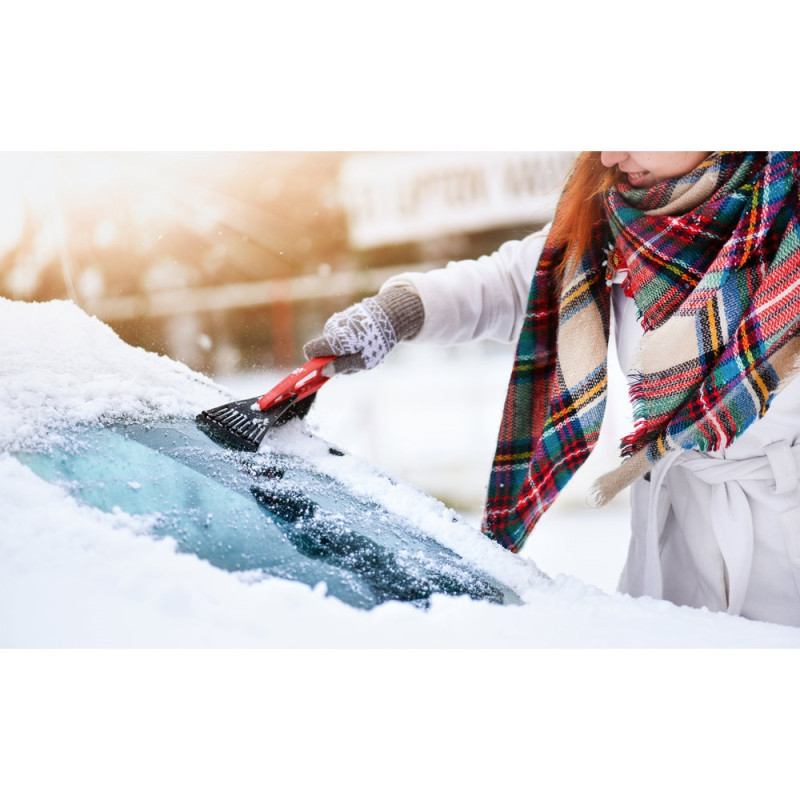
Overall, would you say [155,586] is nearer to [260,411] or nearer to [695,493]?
[260,411]

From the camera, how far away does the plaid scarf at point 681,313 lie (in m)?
0.81

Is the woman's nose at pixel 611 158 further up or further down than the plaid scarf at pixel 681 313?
further up

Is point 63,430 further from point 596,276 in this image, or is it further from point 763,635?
point 763,635

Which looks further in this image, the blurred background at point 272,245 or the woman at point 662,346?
the blurred background at point 272,245

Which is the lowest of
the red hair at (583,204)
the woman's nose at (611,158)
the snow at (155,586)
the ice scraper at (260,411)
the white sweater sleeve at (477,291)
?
the snow at (155,586)

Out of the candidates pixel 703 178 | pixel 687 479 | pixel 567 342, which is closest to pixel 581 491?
pixel 687 479

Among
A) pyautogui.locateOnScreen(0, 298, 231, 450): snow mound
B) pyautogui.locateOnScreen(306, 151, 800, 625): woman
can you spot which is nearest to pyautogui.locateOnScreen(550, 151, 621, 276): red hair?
pyautogui.locateOnScreen(306, 151, 800, 625): woman

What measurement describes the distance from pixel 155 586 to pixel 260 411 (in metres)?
0.30

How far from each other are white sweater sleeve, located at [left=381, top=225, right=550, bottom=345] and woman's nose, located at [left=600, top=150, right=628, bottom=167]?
0.46 ft

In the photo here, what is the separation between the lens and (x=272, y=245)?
3.49ft

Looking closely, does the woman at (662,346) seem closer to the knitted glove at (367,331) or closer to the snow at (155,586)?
the knitted glove at (367,331)

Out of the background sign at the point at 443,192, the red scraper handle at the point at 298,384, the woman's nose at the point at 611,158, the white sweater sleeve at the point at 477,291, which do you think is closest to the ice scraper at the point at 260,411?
the red scraper handle at the point at 298,384

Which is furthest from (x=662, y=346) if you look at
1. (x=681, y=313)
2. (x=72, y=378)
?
(x=72, y=378)

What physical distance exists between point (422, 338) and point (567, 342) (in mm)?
229
